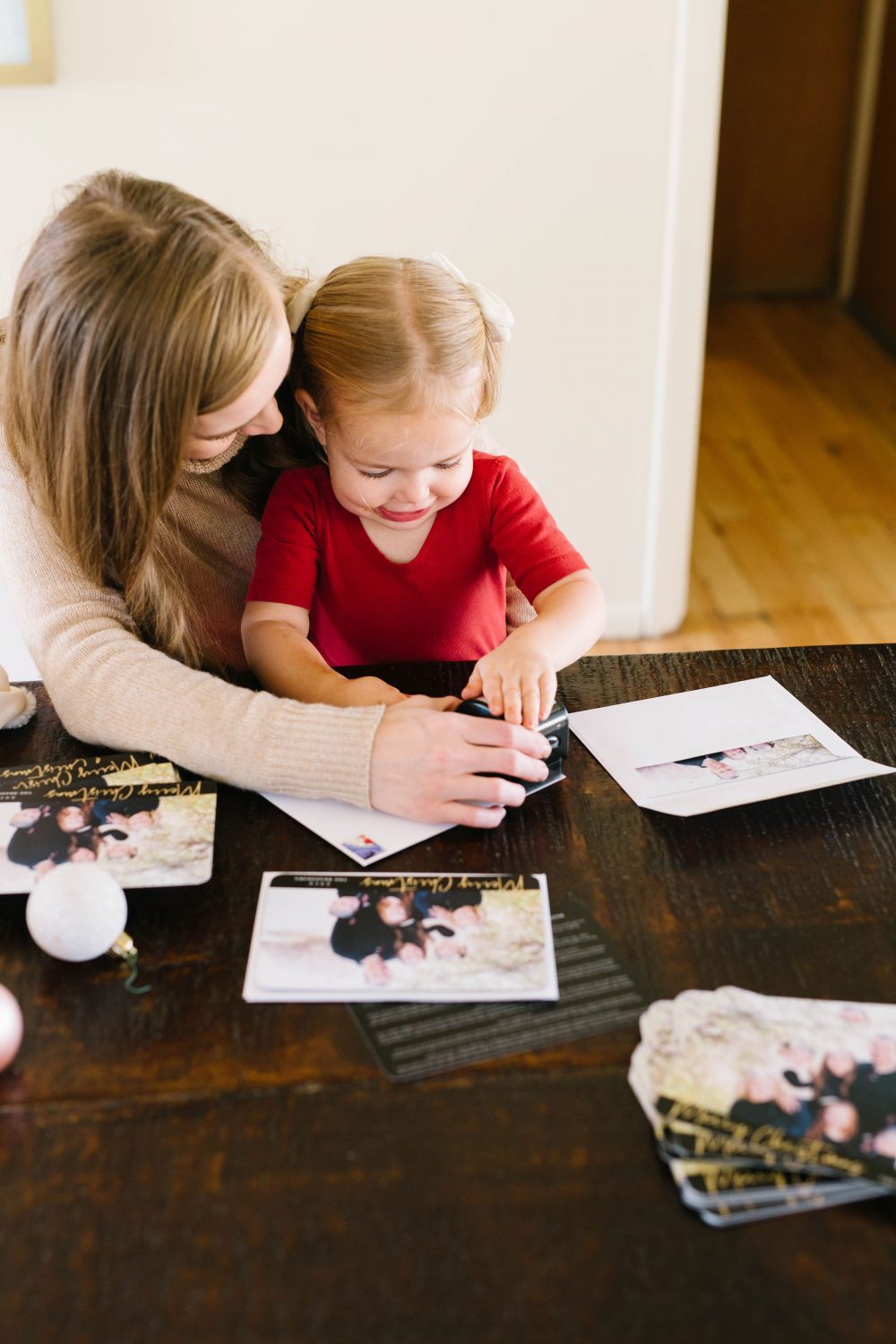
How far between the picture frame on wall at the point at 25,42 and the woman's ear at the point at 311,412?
123 cm

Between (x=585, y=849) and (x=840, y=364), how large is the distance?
11.5ft

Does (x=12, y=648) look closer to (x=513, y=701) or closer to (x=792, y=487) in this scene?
(x=513, y=701)

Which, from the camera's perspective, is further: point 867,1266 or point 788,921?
point 788,921

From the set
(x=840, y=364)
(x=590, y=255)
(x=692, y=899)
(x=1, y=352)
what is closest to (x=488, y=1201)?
(x=692, y=899)

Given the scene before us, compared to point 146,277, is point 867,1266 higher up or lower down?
lower down

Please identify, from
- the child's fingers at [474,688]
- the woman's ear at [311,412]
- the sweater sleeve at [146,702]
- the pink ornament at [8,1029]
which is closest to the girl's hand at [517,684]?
the child's fingers at [474,688]

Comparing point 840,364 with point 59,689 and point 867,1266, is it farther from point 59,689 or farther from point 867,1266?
point 867,1266

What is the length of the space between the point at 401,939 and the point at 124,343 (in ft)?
1.76

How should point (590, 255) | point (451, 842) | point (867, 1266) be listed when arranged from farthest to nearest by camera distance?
point (590, 255) < point (451, 842) < point (867, 1266)

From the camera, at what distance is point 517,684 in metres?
1.14

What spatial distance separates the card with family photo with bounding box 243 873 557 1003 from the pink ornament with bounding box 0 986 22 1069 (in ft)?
0.49

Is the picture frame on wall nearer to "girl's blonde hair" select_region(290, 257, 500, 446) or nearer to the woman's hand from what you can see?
"girl's blonde hair" select_region(290, 257, 500, 446)

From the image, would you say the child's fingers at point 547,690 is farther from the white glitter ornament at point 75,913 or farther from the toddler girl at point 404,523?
the white glitter ornament at point 75,913

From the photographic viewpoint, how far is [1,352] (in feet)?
3.90
